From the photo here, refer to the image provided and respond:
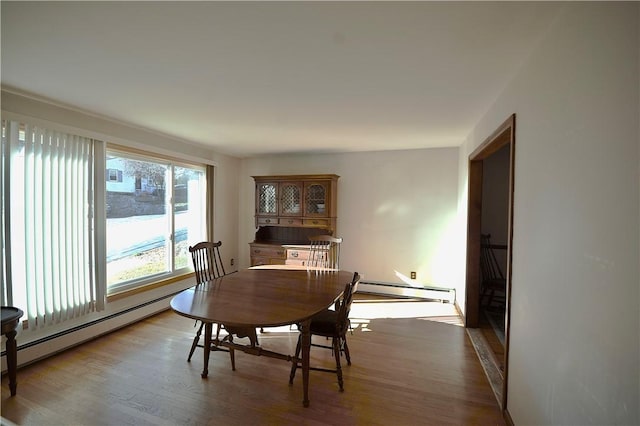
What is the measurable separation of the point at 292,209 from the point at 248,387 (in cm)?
274

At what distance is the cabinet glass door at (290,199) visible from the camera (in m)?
4.54

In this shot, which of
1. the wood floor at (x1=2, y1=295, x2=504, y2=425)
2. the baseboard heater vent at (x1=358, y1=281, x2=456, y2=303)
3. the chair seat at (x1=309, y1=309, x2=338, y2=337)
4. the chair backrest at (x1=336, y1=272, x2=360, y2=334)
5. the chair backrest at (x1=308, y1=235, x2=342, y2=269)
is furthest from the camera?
the baseboard heater vent at (x1=358, y1=281, x2=456, y2=303)

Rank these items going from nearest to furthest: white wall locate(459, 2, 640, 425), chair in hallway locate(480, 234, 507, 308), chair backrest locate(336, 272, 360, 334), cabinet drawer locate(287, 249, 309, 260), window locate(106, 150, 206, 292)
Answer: white wall locate(459, 2, 640, 425)
chair backrest locate(336, 272, 360, 334)
window locate(106, 150, 206, 292)
chair in hallway locate(480, 234, 507, 308)
cabinet drawer locate(287, 249, 309, 260)

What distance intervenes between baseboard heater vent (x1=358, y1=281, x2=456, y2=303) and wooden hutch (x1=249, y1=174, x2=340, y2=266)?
1.00m

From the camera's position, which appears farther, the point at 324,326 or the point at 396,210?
the point at 396,210

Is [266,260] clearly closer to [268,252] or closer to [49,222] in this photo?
[268,252]

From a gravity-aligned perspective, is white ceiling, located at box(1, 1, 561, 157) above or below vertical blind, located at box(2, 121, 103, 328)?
above

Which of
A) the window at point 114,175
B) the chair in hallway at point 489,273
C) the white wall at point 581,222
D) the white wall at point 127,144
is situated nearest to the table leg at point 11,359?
the white wall at point 127,144

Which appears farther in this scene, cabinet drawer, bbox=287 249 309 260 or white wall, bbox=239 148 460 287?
cabinet drawer, bbox=287 249 309 260

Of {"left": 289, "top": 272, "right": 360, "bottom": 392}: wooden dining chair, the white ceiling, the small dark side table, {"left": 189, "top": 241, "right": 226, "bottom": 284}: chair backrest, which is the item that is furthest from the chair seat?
the small dark side table

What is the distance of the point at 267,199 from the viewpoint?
4.73 metres

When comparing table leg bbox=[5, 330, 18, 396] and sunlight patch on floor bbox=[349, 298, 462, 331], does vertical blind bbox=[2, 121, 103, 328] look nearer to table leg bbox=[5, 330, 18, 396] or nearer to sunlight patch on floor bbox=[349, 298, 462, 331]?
table leg bbox=[5, 330, 18, 396]

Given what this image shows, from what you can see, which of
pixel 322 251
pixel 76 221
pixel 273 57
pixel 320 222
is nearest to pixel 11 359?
pixel 76 221

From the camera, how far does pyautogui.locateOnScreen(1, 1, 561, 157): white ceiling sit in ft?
4.25
